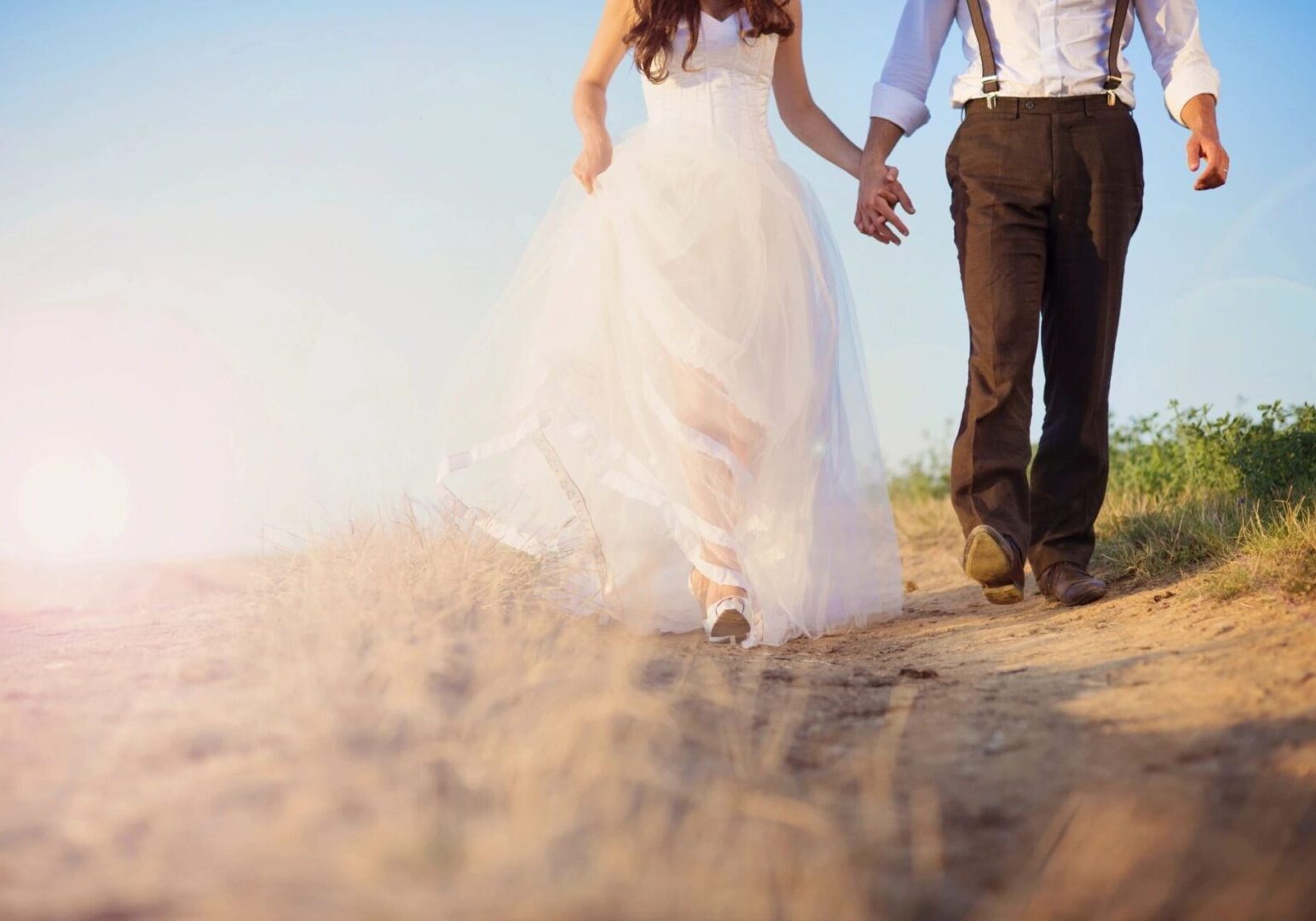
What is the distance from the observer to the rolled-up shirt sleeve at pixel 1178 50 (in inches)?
147

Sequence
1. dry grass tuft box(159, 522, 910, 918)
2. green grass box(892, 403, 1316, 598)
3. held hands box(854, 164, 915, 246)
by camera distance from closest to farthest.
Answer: dry grass tuft box(159, 522, 910, 918) < green grass box(892, 403, 1316, 598) < held hands box(854, 164, 915, 246)

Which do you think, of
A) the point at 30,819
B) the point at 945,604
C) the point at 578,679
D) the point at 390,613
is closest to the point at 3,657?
the point at 390,613

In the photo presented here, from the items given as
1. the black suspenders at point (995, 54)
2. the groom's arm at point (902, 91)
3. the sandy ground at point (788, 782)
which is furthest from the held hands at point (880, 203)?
the sandy ground at point (788, 782)

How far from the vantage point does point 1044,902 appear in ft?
4.61

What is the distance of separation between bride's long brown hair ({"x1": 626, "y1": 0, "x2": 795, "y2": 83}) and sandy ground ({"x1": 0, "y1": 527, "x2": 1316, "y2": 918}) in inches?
76.8

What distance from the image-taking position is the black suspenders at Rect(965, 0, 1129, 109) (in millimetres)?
3660

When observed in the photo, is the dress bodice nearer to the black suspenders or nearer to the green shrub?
the black suspenders

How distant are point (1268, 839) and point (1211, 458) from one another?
148 inches

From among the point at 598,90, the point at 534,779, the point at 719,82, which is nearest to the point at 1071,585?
the point at 719,82

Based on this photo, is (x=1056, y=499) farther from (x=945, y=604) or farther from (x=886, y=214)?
(x=886, y=214)

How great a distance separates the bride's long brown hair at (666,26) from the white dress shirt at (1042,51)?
52 cm

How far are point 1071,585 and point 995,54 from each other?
69.2 inches

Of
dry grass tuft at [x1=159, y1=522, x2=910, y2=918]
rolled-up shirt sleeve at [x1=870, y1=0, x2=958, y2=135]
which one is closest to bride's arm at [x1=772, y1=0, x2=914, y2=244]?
rolled-up shirt sleeve at [x1=870, y1=0, x2=958, y2=135]

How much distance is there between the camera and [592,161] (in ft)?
12.2
